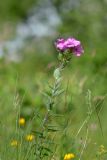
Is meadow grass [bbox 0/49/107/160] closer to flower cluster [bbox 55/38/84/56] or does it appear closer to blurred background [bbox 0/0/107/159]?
blurred background [bbox 0/0/107/159]

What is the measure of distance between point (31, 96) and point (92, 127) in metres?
2.44

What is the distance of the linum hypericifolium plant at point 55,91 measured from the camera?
294cm

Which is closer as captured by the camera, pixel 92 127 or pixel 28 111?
pixel 92 127

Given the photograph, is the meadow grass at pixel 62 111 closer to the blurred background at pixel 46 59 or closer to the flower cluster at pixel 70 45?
the blurred background at pixel 46 59

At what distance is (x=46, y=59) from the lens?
16.7 m

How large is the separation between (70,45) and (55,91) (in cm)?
30

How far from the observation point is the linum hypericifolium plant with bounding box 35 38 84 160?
294 centimetres

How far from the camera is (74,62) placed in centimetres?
818

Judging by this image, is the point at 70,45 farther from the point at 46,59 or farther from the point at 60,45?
the point at 46,59

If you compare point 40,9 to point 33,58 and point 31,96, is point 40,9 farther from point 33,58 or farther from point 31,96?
point 31,96

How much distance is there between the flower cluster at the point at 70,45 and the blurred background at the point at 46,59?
212 millimetres

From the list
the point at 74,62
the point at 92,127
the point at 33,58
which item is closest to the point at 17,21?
the point at 33,58

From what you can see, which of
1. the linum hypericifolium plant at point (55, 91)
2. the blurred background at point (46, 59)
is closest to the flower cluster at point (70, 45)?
the linum hypericifolium plant at point (55, 91)

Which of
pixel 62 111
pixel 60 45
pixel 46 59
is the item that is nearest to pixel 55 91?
pixel 60 45
